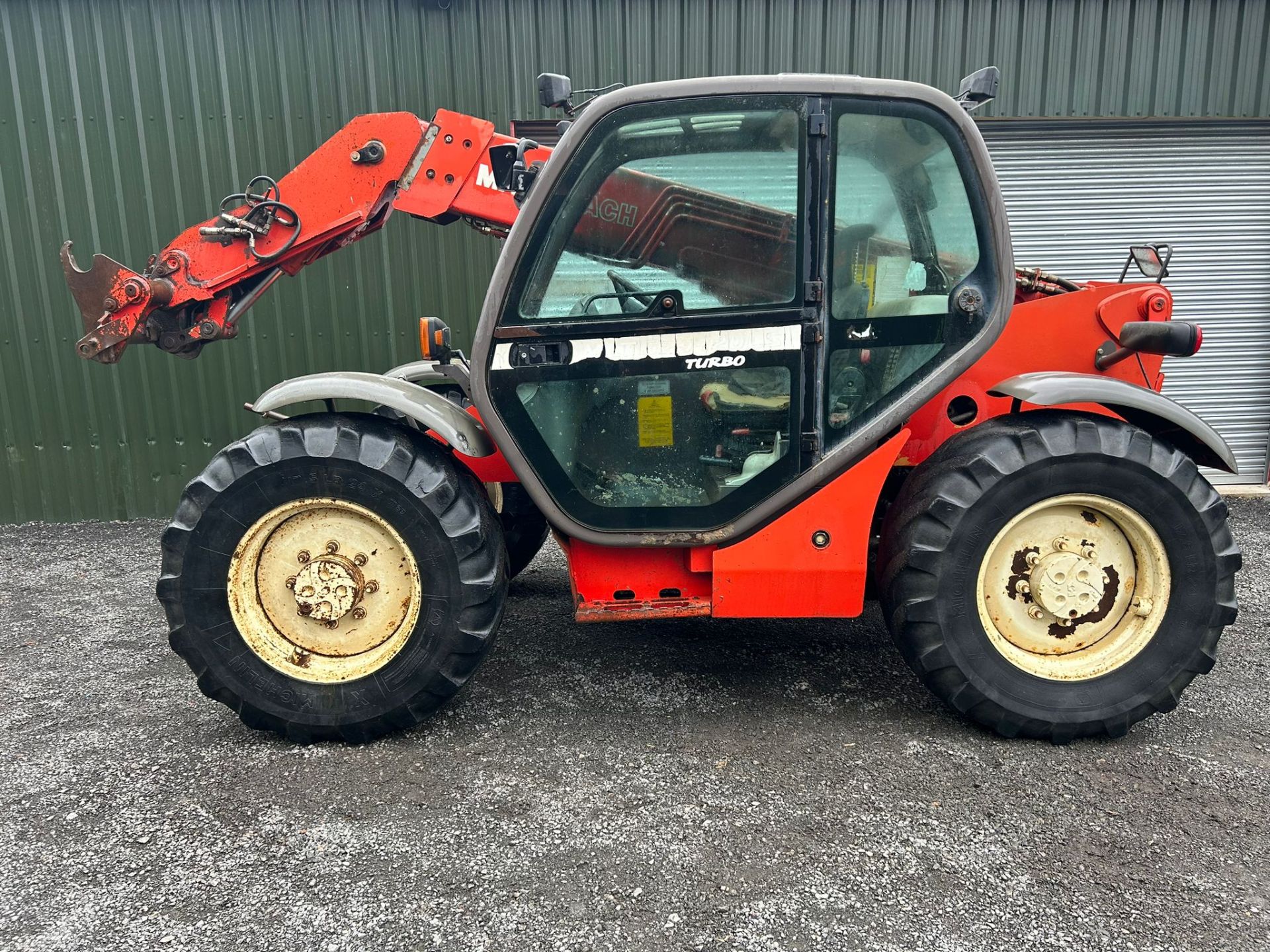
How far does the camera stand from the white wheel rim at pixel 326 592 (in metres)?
3.02

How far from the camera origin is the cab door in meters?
2.84

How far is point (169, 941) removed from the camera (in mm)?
2104

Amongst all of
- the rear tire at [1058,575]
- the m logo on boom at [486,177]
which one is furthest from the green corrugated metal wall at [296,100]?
the rear tire at [1058,575]

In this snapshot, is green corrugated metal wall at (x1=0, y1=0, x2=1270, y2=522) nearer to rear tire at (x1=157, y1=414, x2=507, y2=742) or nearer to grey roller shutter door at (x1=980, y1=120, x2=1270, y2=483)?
grey roller shutter door at (x1=980, y1=120, x2=1270, y2=483)

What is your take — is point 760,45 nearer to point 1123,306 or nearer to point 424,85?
point 424,85

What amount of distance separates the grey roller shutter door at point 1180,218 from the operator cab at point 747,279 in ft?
14.5

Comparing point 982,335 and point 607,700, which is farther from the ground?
point 982,335

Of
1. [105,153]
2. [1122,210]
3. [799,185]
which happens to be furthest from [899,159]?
[105,153]

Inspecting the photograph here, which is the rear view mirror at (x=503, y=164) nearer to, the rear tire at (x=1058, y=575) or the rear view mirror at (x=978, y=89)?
the rear view mirror at (x=978, y=89)

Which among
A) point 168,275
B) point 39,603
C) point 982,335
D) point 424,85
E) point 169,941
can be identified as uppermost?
point 424,85

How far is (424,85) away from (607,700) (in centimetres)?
501

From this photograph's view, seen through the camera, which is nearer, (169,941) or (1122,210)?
(169,941)

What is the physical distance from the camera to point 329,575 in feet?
9.95

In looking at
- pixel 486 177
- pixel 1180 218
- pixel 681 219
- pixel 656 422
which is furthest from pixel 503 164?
pixel 1180 218
